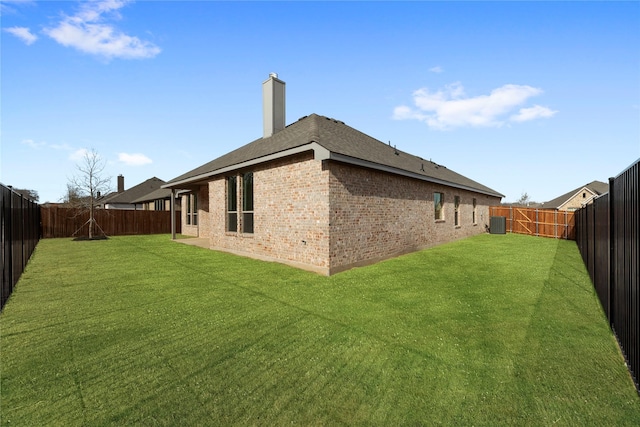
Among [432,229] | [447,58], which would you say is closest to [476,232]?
[432,229]

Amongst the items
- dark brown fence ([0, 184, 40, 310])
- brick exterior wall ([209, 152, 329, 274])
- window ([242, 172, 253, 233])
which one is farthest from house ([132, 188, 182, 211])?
dark brown fence ([0, 184, 40, 310])

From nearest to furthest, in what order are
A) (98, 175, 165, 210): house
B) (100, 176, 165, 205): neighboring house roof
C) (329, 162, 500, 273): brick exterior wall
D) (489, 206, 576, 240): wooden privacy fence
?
(329, 162, 500, 273): brick exterior wall < (489, 206, 576, 240): wooden privacy fence < (98, 175, 165, 210): house < (100, 176, 165, 205): neighboring house roof

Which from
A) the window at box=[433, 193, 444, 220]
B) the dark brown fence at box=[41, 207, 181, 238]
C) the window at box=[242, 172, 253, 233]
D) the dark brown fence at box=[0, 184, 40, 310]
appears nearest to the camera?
the dark brown fence at box=[0, 184, 40, 310]

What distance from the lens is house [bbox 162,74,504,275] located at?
828 centimetres

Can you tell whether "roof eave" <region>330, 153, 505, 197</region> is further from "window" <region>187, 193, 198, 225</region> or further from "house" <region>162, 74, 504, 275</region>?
"window" <region>187, 193, 198, 225</region>

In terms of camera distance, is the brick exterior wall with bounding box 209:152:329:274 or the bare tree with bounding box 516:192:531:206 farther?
the bare tree with bounding box 516:192:531:206

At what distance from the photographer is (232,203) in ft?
40.8

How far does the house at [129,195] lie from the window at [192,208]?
19.5 metres

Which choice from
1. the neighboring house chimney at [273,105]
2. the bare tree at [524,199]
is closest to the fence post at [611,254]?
the neighboring house chimney at [273,105]

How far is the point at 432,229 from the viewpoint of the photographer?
14.0 meters

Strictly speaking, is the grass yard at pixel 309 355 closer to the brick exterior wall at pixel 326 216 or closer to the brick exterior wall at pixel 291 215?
the brick exterior wall at pixel 291 215

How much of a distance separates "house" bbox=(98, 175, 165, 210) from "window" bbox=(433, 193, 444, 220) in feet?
116

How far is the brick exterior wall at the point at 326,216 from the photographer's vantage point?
823 cm

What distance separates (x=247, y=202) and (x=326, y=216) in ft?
15.5
